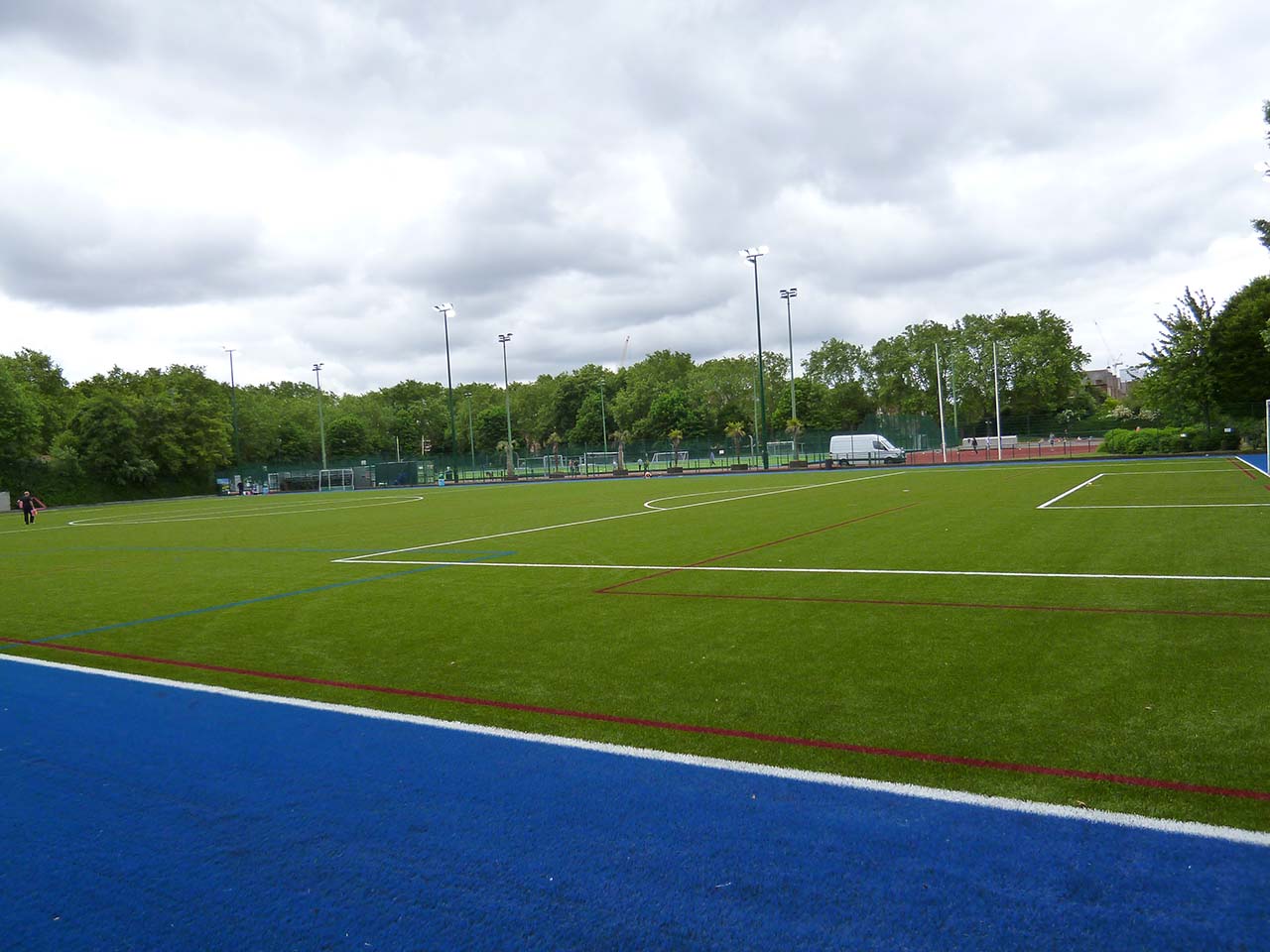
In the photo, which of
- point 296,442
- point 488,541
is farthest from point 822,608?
point 296,442

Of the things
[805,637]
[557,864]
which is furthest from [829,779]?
[805,637]

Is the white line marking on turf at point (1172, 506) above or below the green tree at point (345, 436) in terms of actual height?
below

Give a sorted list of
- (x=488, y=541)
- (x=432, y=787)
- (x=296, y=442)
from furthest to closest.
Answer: (x=296, y=442), (x=488, y=541), (x=432, y=787)

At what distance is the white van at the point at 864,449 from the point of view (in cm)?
5147

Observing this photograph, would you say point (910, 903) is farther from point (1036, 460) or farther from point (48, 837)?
point (1036, 460)

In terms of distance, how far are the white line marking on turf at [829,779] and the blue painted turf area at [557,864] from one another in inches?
2.5

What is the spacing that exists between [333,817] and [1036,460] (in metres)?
45.0

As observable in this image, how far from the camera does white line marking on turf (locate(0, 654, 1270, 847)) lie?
3.09m

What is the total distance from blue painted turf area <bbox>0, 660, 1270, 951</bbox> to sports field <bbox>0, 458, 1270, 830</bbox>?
0.46 meters

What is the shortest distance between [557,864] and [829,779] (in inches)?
53.7

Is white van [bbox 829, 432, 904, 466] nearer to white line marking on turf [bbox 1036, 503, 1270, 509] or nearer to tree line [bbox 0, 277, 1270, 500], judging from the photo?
tree line [bbox 0, 277, 1270, 500]

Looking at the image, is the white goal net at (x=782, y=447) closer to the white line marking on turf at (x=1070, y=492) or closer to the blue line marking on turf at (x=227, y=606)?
the white line marking on turf at (x=1070, y=492)

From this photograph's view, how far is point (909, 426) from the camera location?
62219 millimetres

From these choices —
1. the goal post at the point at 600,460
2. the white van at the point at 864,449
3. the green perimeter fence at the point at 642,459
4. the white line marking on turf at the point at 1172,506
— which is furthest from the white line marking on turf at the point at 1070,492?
the goal post at the point at 600,460
